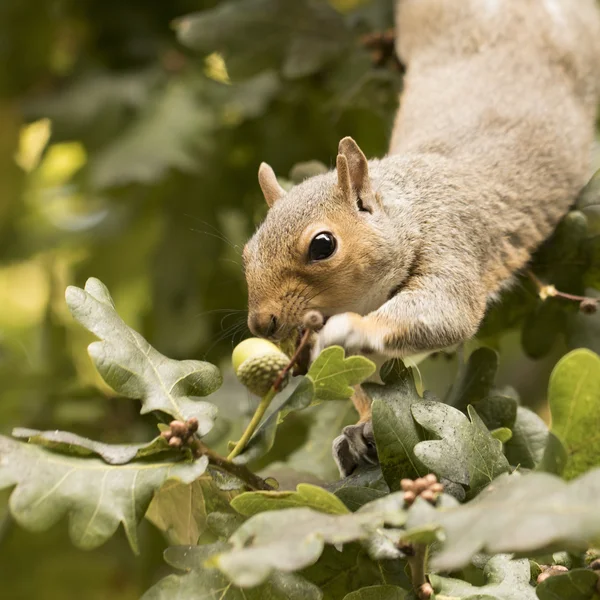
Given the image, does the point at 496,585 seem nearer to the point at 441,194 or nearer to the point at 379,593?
the point at 379,593

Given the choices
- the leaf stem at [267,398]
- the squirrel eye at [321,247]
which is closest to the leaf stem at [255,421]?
the leaf stem at [267,398]

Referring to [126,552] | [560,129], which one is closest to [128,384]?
[560,129]

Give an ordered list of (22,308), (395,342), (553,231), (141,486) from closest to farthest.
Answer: (141,486) → (395,342) → (553,231) → (22,308)

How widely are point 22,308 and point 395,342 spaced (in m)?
2.13

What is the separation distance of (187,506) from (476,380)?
42 cm

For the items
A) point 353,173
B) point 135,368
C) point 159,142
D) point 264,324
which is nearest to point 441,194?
point 353,173

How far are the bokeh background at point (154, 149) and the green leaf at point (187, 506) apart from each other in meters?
0.69

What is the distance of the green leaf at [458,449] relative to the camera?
34.1 inches

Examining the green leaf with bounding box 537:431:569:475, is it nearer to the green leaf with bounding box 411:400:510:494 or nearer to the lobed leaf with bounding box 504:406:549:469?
the green leaf with bounding box 411:400:510:494

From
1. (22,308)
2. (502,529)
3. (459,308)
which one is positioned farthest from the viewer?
(22,308)

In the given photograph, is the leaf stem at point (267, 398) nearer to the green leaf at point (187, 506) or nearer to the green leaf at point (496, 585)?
the green leaf at point (187, 506)

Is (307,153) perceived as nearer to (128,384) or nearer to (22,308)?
(128,384)

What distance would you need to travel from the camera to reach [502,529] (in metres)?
0.63

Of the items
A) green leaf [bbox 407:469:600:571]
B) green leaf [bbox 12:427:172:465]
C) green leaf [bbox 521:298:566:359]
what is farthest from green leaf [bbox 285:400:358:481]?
green leaf [bbox 407:469:600:571]
